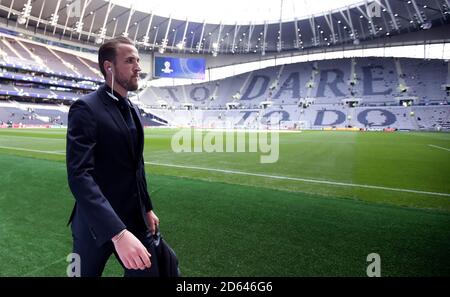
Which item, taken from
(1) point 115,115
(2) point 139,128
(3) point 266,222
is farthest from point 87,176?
(3) point 266,222

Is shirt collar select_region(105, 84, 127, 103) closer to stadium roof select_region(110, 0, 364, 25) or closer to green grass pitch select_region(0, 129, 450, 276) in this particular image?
green grass pitch select_region(0, 129, 450, 276)

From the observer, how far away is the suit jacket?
5.01 feet

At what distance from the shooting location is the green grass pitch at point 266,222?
2.77 m

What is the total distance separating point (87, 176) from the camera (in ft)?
5.10

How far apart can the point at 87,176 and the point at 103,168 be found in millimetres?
210

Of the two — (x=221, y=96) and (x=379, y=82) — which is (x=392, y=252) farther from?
(x=221, y=96)

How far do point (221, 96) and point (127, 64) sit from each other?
73950 mm

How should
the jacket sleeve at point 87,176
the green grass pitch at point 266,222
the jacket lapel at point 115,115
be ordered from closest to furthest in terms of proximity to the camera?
the jacket sleeve at point 87,176
the jacket lapel at point 115,115
the green grass pitch at point 266,222

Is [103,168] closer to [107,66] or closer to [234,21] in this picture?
[107,66]

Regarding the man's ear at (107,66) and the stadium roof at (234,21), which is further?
the stadium roof at (234,21)

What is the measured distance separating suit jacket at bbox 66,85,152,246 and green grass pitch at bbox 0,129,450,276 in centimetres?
114

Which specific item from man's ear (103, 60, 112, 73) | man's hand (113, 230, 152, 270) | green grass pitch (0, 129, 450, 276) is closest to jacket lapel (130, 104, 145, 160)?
man's ear (103, 60, 112, 73)

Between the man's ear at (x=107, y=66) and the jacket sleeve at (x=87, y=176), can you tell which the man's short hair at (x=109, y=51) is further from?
the jacket sleeve at (x=87, y=176)

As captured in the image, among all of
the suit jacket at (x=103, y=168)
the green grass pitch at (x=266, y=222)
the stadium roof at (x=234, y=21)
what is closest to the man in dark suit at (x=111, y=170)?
the suit jacket at (x=103, y=168)
